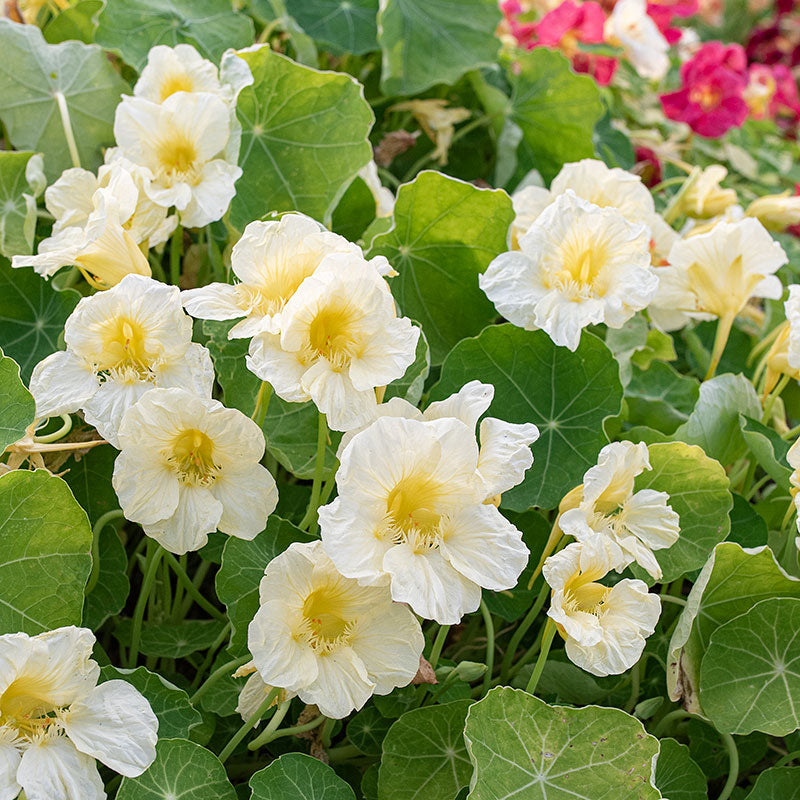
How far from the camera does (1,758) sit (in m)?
0.56

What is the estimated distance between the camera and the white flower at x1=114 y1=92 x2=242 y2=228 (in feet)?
2.67

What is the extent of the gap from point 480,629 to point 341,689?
0.97 ft

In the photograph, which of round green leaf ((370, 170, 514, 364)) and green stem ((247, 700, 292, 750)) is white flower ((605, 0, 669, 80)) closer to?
round green leaf ((370, 170, 514, 364))

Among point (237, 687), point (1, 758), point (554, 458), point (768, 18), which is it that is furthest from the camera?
point (768, 18)

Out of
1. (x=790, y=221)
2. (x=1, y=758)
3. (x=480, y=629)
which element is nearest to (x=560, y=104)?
(x=790, y=221)

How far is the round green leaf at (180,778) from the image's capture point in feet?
2.07

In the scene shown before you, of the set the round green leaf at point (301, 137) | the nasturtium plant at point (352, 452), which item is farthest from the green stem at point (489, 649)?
the round green leaf at point (301, 137)

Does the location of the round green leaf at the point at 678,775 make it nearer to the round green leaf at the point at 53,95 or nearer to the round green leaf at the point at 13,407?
the round green leaf at the point at 13,407

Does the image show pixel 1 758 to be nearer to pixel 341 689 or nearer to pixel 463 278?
pixel 341 689

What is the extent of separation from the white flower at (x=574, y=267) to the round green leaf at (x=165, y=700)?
0.43m

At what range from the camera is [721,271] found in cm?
Answer: 92

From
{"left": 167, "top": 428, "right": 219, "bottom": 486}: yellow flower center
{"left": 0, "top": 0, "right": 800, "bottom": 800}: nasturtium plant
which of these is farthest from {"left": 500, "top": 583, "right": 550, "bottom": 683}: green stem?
{"left": 167, "top": 428, "right": 219, "bottom": 486}: yellow flower center

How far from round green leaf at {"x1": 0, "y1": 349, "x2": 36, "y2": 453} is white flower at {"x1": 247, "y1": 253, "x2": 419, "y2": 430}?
19 centimetres

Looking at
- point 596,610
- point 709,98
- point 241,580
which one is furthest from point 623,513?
point 709,98
